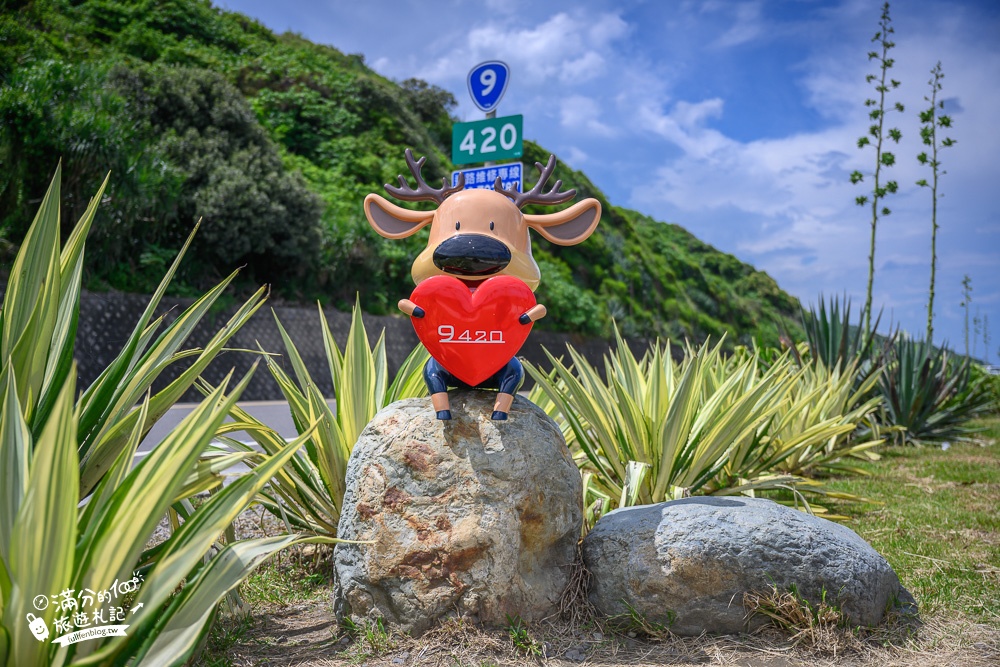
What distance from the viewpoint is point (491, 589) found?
2320mm

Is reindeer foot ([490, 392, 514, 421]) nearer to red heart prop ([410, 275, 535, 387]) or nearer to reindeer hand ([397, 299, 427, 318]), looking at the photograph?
red heart prop ([410, 275, 535, 387])

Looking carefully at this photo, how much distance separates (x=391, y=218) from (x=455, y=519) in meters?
1.35

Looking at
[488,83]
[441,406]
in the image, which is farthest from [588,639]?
[488,83]

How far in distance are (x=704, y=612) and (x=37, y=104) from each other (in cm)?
1083

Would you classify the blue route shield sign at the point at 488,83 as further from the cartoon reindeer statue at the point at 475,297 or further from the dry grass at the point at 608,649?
the dry grass at the point at 608,649

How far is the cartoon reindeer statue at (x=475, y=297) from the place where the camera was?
8.21ft

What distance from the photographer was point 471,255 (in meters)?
2.56

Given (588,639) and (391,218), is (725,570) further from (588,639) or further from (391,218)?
(391,218)

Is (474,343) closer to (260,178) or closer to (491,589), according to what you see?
(491,589)

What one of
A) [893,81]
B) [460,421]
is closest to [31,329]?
[460,421]

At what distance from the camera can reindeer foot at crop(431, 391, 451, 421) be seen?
8.00 feet

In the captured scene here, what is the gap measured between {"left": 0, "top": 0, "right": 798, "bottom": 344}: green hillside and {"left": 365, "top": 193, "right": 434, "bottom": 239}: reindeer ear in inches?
48.9

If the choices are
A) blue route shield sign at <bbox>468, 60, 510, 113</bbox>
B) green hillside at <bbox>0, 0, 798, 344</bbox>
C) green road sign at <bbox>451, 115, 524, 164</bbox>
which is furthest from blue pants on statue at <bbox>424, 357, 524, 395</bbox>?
blue route shield sign at <bbox>468, 60, 510, 113</bbox>

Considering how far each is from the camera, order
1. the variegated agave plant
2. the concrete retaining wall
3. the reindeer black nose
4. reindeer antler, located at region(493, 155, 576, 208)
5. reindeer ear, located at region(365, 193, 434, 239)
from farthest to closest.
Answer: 1. the concrete retaining wall
2. reindeer ear, located at region(365, 193, 434, 239)
3. reindeer antler, located at region(493, 155, 576, 208)
4. the reindeer black nose
5. the variegated agave plant
